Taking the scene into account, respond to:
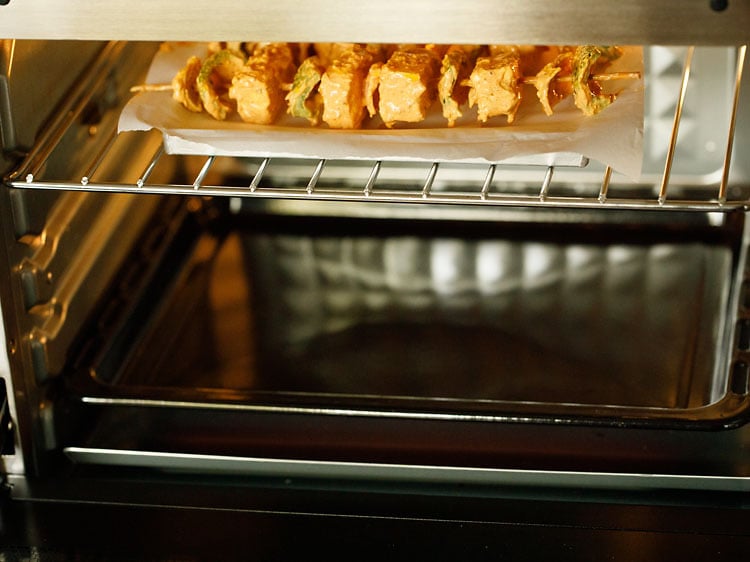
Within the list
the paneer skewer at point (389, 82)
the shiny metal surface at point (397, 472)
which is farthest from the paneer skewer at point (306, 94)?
the shiny metal surface at point (397, 472)

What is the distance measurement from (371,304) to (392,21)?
708mm

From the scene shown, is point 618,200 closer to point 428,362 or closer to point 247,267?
point 428,362

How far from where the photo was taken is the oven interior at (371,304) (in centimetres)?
116

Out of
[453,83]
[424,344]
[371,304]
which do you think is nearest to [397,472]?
[424,344]

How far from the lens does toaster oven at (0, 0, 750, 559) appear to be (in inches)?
40.5

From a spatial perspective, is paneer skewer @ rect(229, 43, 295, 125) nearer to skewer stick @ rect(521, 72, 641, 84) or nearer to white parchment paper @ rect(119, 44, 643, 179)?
white parchment paper @ rect(119, 44, 643, 179)

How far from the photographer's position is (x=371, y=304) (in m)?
1.53

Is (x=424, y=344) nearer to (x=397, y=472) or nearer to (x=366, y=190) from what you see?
(x=397, y=472)

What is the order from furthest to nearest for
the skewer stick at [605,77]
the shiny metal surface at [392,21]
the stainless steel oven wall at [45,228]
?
the skewer stick at [605,77], the stainless steel oven wall at [45,228], the shiny metal surface at [392,21]

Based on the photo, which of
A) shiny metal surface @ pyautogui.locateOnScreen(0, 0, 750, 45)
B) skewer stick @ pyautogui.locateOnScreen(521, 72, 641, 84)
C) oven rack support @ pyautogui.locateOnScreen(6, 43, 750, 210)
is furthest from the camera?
skewer stick @ pyautogui.locateOnScreen(521, 72, 641, 84)

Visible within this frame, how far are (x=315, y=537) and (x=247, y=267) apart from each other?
661 mm

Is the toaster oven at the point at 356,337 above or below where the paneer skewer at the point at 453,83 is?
below

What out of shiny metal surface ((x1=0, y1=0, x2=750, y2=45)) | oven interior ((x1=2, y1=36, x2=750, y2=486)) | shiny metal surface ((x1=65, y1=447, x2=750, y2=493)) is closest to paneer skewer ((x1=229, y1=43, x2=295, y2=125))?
oven interior ((x1=2, y1=36, x2=750, y2=486))

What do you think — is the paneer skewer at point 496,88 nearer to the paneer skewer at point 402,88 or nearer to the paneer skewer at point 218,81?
the paneer skewer at point 402,88
